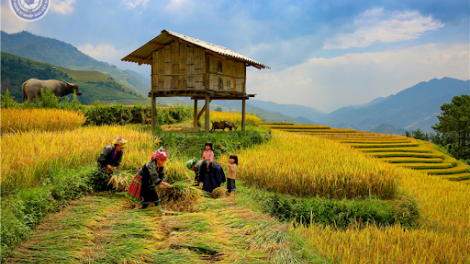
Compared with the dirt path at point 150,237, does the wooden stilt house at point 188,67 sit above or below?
above

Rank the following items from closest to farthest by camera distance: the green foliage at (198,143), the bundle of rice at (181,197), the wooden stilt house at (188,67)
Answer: the bundle of rice at (181,197)
the green foliage at (198,143)
the wooden stilt house at (188,67)

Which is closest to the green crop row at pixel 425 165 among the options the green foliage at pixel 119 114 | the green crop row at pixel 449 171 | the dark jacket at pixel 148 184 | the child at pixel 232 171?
the green crop row at pixel 449 171

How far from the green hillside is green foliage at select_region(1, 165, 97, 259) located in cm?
6605

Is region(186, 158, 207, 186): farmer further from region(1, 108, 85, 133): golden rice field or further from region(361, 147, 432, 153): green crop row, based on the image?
region(361, 147, 432, 153): green crop row

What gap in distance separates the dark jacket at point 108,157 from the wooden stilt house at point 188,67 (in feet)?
20.9

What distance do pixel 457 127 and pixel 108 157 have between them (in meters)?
44.0

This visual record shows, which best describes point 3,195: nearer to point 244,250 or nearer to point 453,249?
point 244,250

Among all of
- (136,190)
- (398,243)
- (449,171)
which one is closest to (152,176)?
(136,190)

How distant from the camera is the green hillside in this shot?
78.5m

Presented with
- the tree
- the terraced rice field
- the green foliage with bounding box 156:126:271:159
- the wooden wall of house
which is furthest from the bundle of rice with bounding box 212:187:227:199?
the tree

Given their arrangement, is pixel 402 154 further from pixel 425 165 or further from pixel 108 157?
pixel 108 157

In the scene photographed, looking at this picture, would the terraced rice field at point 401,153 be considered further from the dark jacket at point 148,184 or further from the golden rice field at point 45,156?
the golden rice field at point 45,156

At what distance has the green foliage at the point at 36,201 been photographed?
4.10m

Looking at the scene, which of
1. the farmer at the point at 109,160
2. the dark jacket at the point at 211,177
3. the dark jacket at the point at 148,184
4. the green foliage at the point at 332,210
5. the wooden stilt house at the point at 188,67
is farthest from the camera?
the wooden stilt house at the point at 188,67
